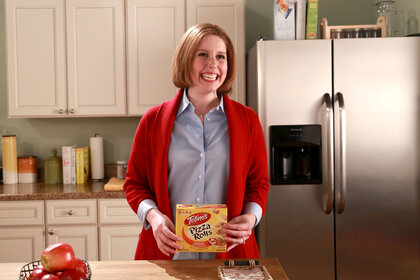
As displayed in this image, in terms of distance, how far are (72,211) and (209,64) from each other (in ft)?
5.66

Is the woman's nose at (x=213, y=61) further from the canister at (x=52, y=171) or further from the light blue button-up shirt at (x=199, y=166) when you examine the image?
the canister at (x=52, y=171)

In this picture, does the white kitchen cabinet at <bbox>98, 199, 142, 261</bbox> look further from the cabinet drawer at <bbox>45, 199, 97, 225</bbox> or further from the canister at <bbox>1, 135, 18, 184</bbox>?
the canister at <bbox>1, 135, 18, 184</bbox>

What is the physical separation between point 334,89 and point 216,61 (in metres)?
1.31

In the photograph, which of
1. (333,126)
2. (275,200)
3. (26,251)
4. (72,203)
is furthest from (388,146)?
(26,251)

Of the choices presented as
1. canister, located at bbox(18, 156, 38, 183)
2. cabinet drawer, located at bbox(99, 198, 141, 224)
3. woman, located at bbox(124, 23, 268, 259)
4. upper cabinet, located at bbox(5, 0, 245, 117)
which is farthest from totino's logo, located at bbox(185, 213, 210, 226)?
canister, located at bbox(18, 156, 38, 183)

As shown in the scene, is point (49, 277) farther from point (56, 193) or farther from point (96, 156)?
point (96, 156)

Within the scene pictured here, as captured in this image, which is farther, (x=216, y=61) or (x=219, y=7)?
(x=219, y=7)

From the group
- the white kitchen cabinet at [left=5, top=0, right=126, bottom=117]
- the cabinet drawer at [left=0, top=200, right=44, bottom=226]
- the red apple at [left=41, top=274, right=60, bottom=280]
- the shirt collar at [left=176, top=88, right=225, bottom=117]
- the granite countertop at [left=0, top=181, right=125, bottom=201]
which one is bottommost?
the cabinet drawer at [left=0, top=200, right=44, bottom=226]

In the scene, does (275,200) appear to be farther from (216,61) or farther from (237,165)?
(216,61)

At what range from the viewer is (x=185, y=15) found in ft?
10.0

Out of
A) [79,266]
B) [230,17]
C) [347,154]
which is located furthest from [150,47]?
[79,266]

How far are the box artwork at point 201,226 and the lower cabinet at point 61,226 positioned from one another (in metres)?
1.59

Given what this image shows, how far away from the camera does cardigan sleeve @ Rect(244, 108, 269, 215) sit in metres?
Result: 1.63

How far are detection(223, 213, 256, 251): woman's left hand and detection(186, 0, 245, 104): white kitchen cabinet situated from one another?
1.63 meters
